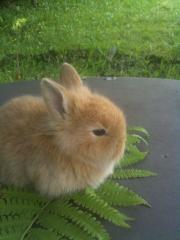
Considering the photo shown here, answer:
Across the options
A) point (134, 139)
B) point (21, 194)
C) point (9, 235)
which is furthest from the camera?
point (134, 139)

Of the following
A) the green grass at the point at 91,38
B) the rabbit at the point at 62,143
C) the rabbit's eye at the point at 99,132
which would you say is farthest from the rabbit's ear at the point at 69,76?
the green grass at the point at 91,38

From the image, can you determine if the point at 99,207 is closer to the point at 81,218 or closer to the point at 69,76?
the point at 81,218

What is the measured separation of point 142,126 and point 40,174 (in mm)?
608

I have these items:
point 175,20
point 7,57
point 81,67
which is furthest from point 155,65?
point 7,57

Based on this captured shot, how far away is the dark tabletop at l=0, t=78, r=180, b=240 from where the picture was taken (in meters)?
1.37

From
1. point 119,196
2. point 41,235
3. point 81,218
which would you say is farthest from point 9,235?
point 119,196

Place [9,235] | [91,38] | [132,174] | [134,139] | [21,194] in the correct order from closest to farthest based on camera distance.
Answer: [9,235] < [21,194] < [132,174] < [134,139] < [91,38]

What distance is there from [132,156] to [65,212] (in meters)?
0.38

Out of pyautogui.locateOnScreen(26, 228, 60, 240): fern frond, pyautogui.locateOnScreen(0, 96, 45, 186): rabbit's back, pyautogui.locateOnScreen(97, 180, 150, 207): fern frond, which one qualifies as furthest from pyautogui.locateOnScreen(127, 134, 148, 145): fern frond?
pyautogui.locateOnScreen(26, 228, 60, 240): fern frond

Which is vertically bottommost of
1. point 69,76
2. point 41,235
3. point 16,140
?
point 41,235

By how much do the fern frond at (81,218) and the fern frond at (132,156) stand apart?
0.29 m

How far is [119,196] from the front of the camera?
4.69ft

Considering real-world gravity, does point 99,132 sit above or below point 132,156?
above

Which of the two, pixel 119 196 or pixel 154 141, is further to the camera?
pixel 154 141
